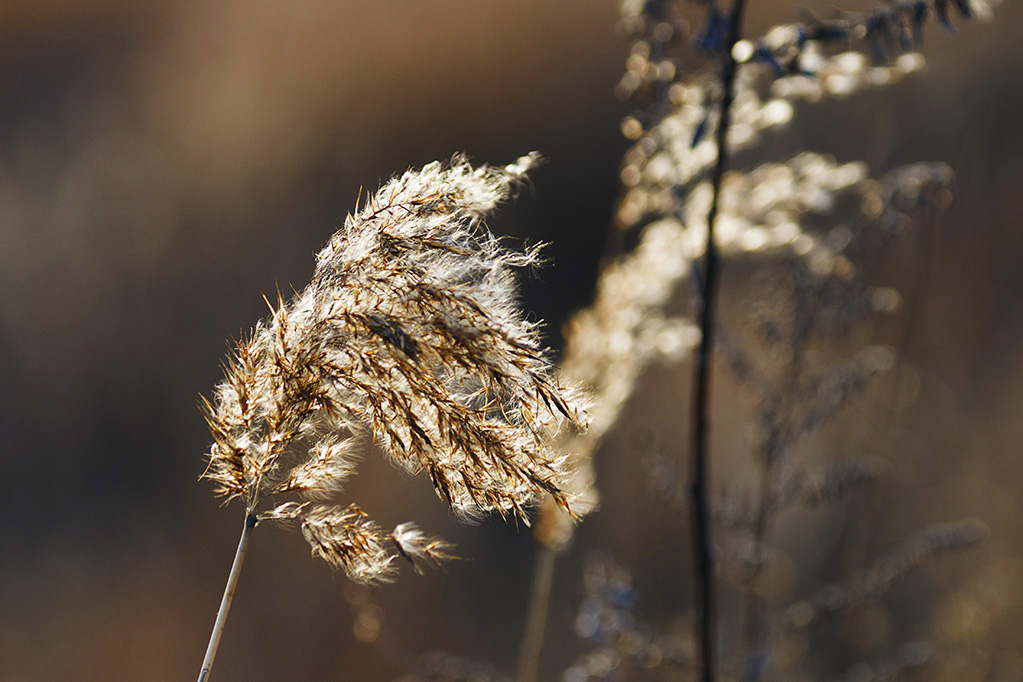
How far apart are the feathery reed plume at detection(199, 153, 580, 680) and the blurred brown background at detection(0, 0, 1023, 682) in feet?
6.95

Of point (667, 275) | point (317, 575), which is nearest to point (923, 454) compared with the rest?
point (667, 275)

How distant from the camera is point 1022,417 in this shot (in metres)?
2.71

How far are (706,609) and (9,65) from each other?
330cm

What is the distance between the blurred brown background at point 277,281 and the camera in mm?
2639

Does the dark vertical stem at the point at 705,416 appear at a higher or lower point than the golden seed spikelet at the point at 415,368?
lower

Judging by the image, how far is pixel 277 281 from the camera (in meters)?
2.71

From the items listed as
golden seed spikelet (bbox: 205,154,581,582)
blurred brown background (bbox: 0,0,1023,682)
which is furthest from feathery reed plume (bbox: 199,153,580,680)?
blurred brown background (bbox: 0,0,1023,682)

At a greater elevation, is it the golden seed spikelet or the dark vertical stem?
the golden seed spikelet

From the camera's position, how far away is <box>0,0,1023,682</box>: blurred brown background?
2639 mm

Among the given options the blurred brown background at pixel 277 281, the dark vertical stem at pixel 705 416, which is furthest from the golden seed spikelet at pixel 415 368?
the blurred brown background at pixel 277 281

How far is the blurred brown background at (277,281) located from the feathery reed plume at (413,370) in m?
2.12

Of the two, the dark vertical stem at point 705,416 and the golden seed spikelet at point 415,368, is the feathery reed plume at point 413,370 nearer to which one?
the golden seed spikelet at point 415,368

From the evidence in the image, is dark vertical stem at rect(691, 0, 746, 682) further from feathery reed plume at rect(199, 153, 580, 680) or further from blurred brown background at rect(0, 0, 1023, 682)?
blurred brown background at rect(0, 0, 1023, 682)

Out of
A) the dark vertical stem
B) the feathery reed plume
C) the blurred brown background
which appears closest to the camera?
the feathery reed plume
